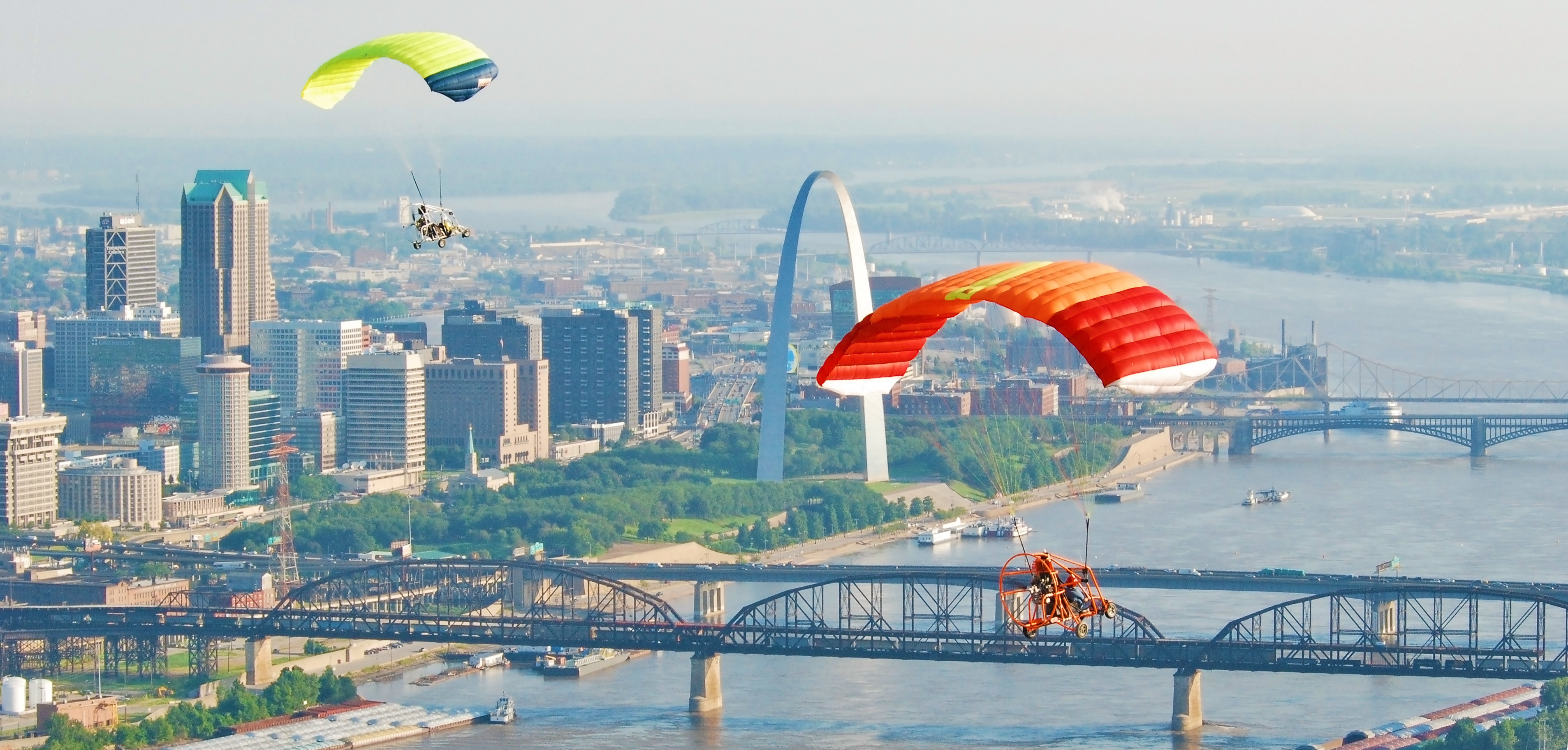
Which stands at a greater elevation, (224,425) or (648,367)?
(648,367)

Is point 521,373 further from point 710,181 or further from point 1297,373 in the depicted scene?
point 710,181

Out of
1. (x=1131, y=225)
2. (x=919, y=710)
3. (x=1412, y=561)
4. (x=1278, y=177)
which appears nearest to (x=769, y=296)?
(x=1131, y=225)

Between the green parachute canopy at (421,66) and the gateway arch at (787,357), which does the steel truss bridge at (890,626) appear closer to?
the gateway arch at (787,357)

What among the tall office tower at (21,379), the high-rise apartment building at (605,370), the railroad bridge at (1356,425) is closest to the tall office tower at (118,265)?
the tall office tower at (21,379)

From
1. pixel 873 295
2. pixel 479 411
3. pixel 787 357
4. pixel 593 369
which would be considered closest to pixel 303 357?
pixel 593 369

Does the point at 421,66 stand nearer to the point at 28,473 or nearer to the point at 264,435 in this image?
the point at 28,473

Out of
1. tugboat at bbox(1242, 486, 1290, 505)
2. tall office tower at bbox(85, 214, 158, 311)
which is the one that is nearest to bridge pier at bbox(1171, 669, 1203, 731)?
tugboat at bbox(1242, 486, 1290, 505)
